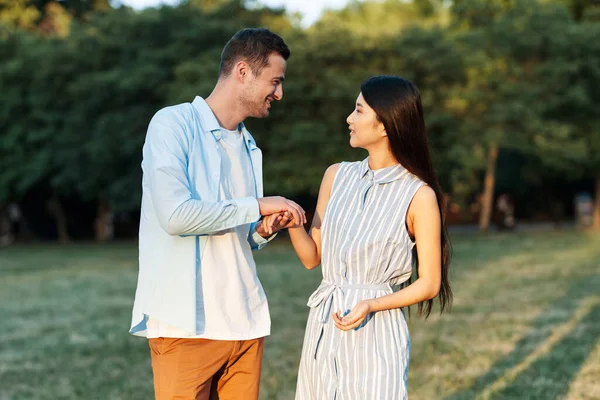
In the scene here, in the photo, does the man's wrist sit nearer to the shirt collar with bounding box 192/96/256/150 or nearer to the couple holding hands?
the couple holding hands

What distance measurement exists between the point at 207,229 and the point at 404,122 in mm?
964

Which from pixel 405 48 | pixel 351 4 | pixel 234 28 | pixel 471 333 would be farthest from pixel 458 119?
pixel 471 333

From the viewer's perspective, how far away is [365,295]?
353cm

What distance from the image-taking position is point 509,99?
28.9 meters

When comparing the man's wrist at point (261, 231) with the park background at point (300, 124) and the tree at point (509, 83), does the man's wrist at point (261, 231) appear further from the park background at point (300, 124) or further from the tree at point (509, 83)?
the tree at point (509, 83)

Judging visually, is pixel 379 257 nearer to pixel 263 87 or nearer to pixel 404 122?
pixel 404 122

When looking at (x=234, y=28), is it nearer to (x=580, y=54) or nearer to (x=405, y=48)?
(x=405, y=48)

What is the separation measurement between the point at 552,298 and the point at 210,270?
35.3 feet

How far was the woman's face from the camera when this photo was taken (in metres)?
3.59

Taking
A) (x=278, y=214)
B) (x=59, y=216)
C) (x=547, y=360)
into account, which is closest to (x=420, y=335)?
(x=547, y=360)

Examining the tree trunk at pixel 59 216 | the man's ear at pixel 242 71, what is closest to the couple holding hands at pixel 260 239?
the man's ear at pixel 242 71

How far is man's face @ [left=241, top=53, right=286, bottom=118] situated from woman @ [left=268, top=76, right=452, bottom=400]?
38 cm

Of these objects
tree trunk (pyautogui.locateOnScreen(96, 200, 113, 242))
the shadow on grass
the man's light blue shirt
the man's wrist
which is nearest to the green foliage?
tree trunk (pyautogui.locateOnScreen(96, 200, 113, 242))

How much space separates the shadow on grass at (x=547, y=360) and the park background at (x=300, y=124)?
273 millimetres
